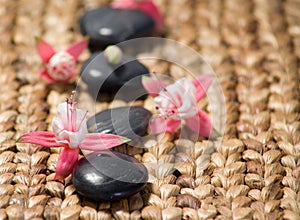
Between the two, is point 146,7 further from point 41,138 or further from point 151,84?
point 41,138

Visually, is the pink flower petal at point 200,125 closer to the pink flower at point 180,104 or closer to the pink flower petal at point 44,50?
the pink flower at point 180,104

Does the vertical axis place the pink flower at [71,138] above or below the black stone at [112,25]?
below

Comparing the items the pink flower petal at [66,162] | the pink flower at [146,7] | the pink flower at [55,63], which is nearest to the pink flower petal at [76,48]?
the pink flower at [55,63]

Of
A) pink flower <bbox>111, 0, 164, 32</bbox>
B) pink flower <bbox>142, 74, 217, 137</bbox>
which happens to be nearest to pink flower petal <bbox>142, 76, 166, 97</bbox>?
pink flower <bbox>142, 74, 217, 137</bbox>

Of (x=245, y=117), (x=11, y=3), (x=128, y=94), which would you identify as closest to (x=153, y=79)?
(x=128, y=94)

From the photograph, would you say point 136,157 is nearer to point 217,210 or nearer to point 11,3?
point 217,210

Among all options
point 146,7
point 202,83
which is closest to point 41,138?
point 202,83
